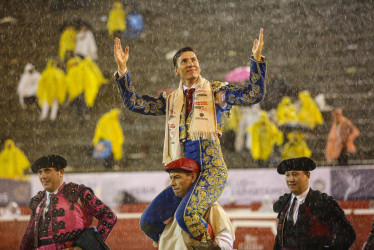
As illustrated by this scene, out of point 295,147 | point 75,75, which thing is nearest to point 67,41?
point 75,75

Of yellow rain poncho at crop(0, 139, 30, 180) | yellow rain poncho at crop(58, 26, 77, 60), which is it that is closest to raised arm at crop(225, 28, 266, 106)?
yellow rain poncho at crop(0, 139, 30, 180)

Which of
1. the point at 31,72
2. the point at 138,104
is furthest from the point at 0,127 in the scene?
the point at 138,104

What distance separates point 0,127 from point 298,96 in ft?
16.3

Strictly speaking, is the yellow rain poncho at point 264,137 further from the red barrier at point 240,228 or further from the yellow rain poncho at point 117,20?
the yellow rain poncho at point 117,20

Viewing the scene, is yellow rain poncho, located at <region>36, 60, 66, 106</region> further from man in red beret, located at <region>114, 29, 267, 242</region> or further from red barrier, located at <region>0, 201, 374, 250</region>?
man in red beret, located at <region>114, 29, 267, 242</region>

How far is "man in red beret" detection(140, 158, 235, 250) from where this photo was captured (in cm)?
363

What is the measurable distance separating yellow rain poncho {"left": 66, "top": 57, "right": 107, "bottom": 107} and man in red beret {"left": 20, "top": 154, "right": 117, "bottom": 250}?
5.45 metres

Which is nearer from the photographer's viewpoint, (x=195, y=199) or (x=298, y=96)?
(x=195, y=199)

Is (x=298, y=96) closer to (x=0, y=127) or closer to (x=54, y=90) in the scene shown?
(x=54, y=90)

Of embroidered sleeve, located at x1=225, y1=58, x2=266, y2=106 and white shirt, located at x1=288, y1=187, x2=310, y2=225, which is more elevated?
embroidered sleeve, located at x1=225, y1=58, x2=266, y2=106

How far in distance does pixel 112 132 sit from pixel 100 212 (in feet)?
17.0

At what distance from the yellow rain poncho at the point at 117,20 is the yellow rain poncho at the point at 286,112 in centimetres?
306

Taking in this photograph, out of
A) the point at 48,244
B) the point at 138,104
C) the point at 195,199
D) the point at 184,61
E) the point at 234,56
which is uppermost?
the point at 234,56

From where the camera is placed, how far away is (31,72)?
9961 mm
